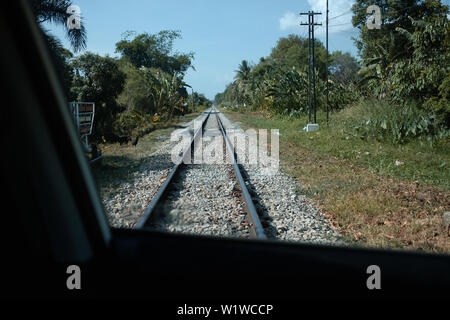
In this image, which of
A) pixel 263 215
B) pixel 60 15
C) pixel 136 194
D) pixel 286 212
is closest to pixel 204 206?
pixel 263 215

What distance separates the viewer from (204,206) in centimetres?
571

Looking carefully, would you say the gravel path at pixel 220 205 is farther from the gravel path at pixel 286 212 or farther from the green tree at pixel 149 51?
the green tree at pixel 149 51

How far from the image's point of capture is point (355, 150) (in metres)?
11.6

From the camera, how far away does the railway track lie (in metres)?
4.57

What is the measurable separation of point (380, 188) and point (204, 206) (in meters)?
3.26

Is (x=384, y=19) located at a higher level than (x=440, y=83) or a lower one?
higher

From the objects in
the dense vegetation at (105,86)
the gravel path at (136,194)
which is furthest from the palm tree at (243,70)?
the gravel path at (136,194)

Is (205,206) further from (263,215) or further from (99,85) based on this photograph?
(99,85)

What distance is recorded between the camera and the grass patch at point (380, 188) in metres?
4.59

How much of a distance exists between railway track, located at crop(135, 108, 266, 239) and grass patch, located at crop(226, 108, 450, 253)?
1203 millimetres

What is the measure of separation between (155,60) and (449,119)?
68.4 metres

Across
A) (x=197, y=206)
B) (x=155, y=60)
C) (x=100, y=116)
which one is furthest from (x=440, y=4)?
(x=155, y=60)

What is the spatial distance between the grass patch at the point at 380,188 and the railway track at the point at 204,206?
47.4 inches
